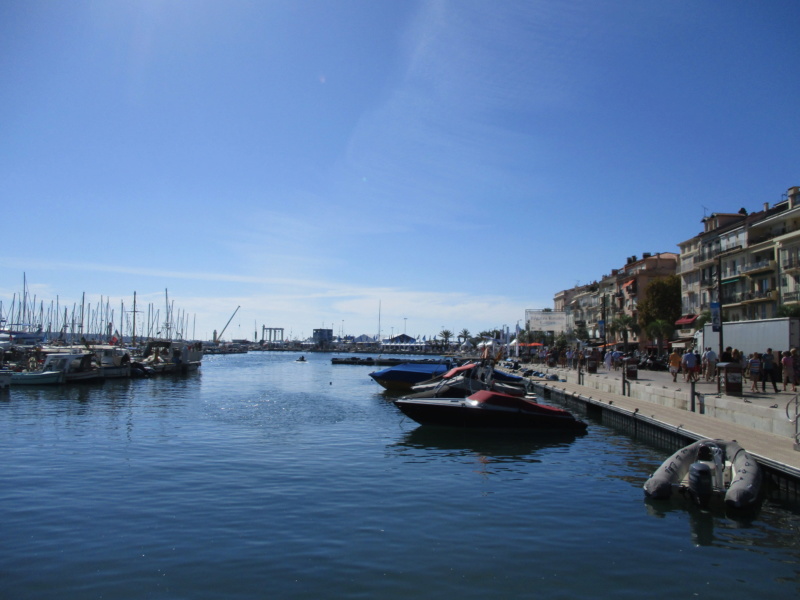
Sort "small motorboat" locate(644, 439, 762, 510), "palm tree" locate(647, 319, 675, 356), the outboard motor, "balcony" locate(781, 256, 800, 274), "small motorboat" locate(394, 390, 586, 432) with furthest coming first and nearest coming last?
"palm tree" locate(647, 319, 675, 356) < "balcony" locate(781, 256, 800, 274) < "small motorboat" locate(394, 390, 586, 432) < the outboard motor < "small motorboat" locate(644, 439, 762, 510)

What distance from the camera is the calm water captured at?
31.7ft

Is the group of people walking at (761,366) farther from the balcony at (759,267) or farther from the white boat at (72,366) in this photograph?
the white boat at (72,366)

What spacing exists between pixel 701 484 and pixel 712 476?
2.90 ft

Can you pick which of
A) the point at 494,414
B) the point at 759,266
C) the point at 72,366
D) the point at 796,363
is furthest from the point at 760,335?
the point at 72,366

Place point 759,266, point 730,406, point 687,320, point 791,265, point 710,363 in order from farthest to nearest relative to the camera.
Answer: point 687,320, point 759,266, point 791,265, point 710,363, point 730,406

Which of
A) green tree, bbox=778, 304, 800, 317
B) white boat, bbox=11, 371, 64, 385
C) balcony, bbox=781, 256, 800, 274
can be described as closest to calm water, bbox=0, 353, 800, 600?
white boat, bbox=11, 371, 64, 385

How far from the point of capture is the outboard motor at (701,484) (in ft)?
45.4

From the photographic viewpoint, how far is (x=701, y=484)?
13.8m

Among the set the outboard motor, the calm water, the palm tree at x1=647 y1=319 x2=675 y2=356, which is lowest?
the calm water

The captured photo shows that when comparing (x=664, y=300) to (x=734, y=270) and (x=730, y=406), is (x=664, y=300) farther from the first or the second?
(x=730, y=406)

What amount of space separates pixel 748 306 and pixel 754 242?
6.33 meters

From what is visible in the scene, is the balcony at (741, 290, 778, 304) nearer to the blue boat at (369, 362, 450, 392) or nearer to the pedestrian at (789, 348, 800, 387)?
the blue boat at (369, 362, 450, 392)

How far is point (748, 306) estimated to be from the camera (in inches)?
2402

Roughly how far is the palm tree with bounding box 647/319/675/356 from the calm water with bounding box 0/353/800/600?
5385cm
